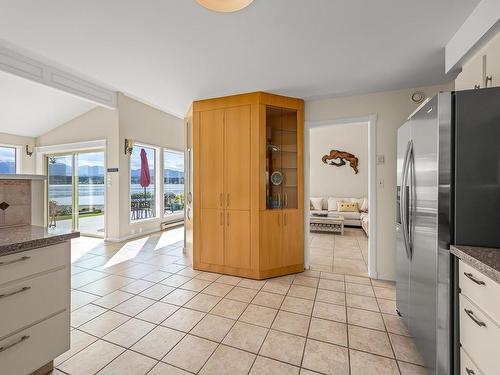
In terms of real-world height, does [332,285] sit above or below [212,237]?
below

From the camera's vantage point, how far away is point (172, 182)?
6.61m

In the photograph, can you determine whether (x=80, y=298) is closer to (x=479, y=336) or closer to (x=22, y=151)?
(x=479, y=336)

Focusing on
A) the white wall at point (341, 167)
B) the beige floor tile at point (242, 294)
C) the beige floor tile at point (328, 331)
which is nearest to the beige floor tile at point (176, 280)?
the beige floor tile at point (242, 294)

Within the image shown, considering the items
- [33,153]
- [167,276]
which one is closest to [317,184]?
[167,276]

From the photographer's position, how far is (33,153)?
5.99m

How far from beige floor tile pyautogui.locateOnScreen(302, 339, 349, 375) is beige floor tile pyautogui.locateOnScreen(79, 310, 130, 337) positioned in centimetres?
167

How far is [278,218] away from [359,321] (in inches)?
58.0

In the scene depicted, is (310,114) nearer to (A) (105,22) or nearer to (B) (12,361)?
(A) (105,22)

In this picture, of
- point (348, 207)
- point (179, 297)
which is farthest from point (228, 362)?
point (348, 207)

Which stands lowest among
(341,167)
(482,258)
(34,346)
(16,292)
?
(34,346)

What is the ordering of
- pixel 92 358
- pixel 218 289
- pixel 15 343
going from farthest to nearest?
pixel 218 289 < pixel 92 358 < pixel 15 343

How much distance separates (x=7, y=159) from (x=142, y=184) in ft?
11.2

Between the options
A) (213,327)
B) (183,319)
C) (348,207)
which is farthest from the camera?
(348,207)

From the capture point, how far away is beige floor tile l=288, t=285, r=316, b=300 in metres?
2.67
